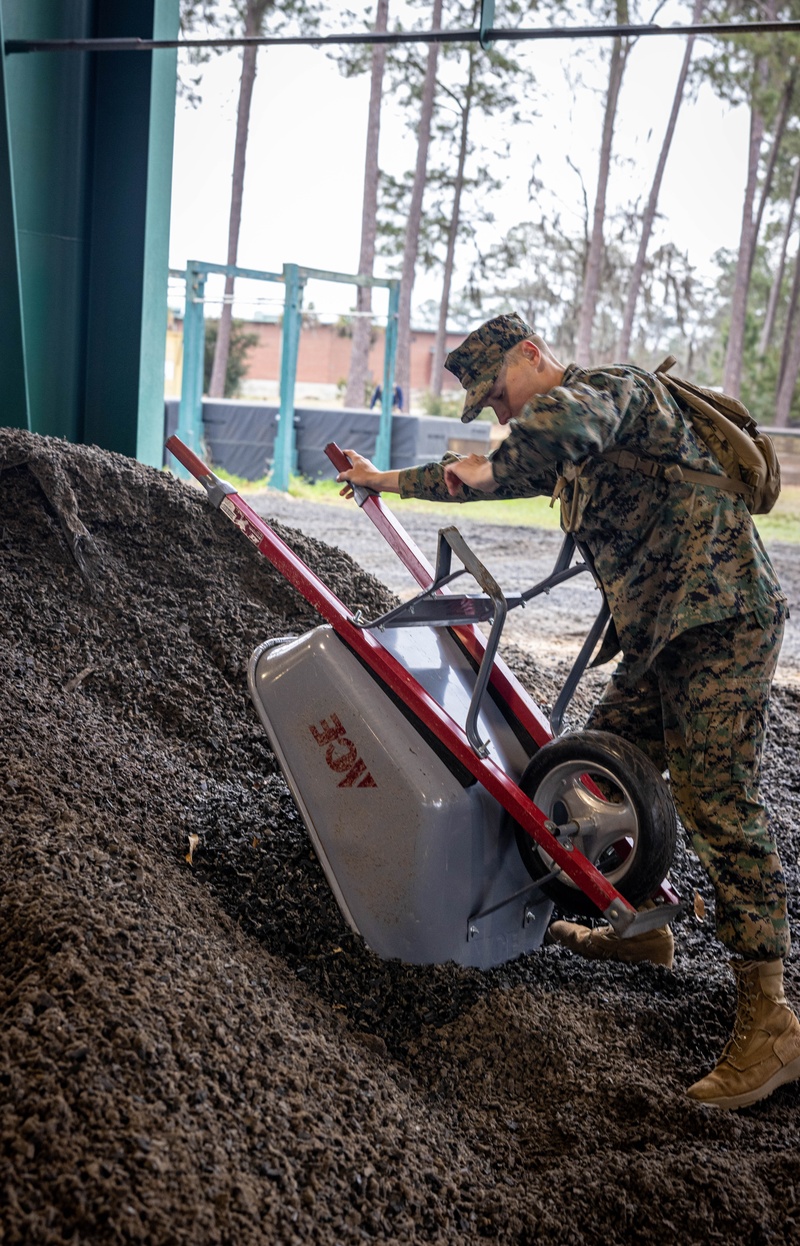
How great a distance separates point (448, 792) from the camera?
7.61 feet

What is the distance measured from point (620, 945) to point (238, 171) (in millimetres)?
20273

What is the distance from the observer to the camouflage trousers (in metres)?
2.14

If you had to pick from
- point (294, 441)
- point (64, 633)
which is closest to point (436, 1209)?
point (64, 633)

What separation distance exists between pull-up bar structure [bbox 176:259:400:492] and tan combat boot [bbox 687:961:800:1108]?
10740 millimetres

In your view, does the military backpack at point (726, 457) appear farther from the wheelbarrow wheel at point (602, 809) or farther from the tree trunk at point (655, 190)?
the tree trunk at point (655, 190)

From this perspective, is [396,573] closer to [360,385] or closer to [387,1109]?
[387,1109]

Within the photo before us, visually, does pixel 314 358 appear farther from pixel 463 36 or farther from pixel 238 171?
pixel 463 36

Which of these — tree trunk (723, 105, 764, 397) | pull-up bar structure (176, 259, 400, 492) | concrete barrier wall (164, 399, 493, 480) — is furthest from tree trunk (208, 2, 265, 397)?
tree trunk (723, 105, 764, 397)

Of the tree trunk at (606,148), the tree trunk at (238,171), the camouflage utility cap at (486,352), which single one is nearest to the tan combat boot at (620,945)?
the camouflage utility cap at (486,352)

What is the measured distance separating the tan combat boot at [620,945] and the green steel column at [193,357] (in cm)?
1050

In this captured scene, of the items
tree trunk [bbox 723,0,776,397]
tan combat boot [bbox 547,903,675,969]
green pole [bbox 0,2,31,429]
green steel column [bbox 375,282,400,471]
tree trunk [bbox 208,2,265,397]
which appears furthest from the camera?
tree trunk [bbox 208,2,265,397]

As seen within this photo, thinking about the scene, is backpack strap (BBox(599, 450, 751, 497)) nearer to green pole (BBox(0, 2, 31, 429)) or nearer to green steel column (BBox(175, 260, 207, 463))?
green pole (BBox(0, 2, 31, 429))

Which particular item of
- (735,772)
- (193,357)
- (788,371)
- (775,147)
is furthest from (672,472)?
(775,147)

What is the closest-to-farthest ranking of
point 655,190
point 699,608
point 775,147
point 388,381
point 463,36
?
point 699,608 → point 463,36 → point 388,381 → point 655,190 → point 775,147
